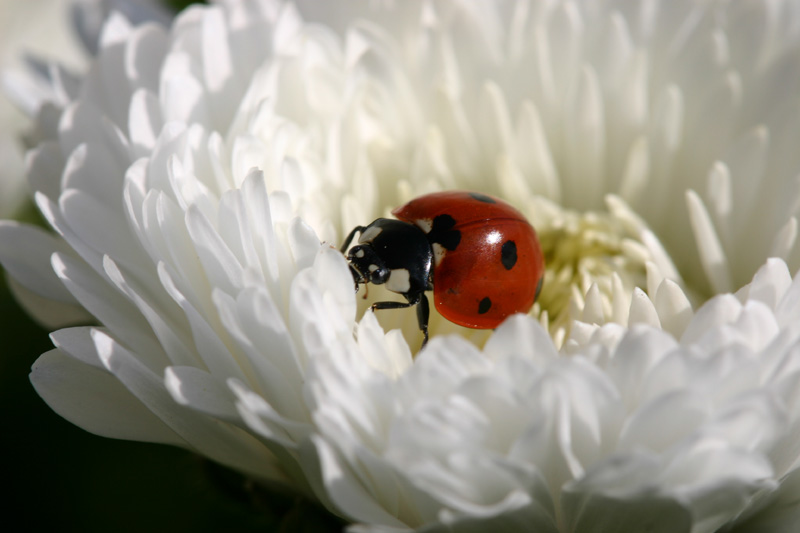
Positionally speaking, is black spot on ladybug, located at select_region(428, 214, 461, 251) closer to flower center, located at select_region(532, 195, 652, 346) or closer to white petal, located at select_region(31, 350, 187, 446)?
flower center, located at select_region(532, 195, 652, 346)

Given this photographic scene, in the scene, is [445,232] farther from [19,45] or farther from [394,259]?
[19,45]

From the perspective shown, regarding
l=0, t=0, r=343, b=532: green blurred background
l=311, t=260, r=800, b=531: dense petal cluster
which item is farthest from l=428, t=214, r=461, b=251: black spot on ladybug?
l=0, t=0, r=343, b=532: green blurred background

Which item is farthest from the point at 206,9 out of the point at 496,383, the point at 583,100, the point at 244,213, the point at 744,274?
the point at 744,274

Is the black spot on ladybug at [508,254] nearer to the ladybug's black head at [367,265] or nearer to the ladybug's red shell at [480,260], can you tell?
the ladybug's red shell at [480,260]

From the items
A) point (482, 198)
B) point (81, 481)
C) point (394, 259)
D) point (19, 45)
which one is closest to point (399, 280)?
point (394, 259)

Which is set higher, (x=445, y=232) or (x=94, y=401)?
(x=445, y=232)

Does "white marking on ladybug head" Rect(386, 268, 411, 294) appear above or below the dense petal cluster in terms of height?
above

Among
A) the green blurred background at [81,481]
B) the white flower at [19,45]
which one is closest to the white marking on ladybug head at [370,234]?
the green blurred background at [81,481]
